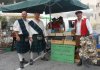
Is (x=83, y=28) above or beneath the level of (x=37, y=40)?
above

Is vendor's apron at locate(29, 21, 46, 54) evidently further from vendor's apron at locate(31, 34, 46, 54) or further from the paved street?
the paved street

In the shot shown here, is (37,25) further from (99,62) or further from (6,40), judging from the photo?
(6,40)

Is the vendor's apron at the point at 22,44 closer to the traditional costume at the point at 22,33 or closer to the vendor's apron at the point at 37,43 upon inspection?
the traditional costume at the point at 22,33

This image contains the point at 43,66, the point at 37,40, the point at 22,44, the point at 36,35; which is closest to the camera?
the point at 43,66

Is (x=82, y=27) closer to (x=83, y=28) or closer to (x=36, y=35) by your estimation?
(x=83, y=28)

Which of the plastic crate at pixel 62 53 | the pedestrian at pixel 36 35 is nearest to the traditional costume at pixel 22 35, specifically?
the pedestrian at pixel 36 35

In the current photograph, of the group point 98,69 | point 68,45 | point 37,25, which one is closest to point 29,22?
point 37,25

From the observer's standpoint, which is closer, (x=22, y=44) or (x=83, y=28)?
(x=83, y=28)

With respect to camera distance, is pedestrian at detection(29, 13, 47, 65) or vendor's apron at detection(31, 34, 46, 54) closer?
pedestrian at detection(29, 13, 47, 65)

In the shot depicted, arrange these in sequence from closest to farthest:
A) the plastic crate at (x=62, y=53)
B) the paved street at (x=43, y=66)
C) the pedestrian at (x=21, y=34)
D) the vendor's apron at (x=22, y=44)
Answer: the paved street at (x=43, y=66) → the pedestrian at (x=21, y=34) → the vendor's apron at (x=22, y=44) → the plastic crate at (x=62, y=53)

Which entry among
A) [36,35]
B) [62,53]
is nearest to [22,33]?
[36,35]

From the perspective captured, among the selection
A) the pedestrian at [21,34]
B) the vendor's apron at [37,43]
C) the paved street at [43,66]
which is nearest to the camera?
the paved street at [43,66]

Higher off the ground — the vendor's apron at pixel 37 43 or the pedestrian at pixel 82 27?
the pedestrian at pixel 82 27

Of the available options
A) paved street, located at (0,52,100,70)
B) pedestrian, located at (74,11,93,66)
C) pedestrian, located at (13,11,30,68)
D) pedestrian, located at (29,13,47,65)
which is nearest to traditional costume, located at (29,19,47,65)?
pedestrian, located at (29,13,47,65)
